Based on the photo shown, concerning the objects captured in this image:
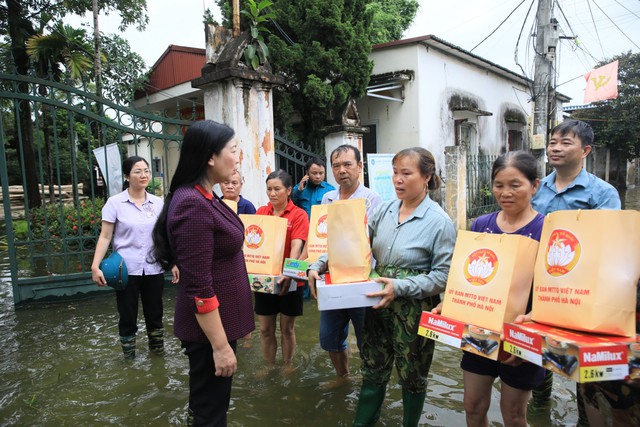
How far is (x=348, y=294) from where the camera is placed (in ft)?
7.09

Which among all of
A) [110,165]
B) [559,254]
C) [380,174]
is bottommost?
[559,254]

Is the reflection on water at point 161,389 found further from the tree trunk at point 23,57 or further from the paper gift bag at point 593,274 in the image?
the tree trunk at point 23,57

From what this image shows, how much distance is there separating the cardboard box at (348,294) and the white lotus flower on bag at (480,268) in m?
0.45

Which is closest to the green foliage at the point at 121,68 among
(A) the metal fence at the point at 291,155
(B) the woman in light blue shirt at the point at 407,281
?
(A) the metal fence at the point at 291,155

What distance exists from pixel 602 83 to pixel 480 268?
10.0m

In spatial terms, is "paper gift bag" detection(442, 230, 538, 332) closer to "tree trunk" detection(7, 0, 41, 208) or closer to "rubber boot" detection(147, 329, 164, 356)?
"rubber boot" detection(147, 329, 164, 356)

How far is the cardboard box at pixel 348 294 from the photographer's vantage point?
2.15 meters

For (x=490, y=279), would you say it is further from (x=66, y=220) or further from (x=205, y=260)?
(x=66, y=220)

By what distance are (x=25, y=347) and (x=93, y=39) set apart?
1127 cm

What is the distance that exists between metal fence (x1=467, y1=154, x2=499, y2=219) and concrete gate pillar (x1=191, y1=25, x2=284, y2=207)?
6.19 m

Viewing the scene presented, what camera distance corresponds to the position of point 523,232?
2.08 metres

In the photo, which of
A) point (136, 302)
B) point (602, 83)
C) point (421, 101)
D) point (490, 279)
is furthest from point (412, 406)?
point (602, 83)

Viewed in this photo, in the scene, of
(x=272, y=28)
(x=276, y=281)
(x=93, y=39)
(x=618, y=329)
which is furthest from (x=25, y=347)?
(x=93, y=39)

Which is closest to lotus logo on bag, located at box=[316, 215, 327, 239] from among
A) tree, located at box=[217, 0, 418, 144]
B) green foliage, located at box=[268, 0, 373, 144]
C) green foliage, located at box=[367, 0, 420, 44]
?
green foliage, located at box=[268, 0, 373, 144]
